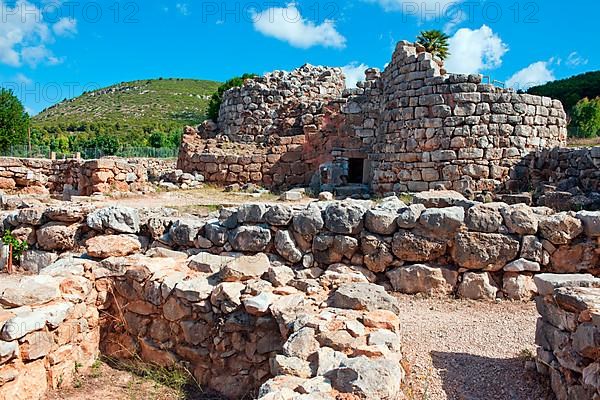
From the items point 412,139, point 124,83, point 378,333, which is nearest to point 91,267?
point 378,333

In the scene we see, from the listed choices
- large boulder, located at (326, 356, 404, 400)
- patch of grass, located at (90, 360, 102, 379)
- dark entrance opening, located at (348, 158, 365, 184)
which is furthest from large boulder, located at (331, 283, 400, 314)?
dark entrance opening, located at (348, 158, 365, 184)

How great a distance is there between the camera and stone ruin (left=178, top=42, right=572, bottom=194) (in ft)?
37.9

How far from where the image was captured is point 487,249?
18.5 ft

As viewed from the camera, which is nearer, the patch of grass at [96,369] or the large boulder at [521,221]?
the patch of grass at [96,369]

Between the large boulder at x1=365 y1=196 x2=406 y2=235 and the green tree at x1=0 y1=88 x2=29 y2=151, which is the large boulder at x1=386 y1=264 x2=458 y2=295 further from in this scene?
the green tree at x1=0 y1=88 x2=29 y2=151

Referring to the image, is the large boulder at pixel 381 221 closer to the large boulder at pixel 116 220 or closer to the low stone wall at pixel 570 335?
the low stone wall at pixel 570 335

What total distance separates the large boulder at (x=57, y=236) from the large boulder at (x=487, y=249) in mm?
5780

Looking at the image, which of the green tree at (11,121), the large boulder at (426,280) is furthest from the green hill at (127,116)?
the large boulder at (426,280)

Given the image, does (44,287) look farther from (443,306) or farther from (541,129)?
(541,129)

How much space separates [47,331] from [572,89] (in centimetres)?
4438

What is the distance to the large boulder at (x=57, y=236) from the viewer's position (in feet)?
24.4

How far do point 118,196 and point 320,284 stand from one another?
969cm

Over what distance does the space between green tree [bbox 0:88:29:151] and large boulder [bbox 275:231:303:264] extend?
3108 cm

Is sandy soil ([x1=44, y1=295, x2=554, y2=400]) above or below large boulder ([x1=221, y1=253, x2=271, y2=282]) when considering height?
below
